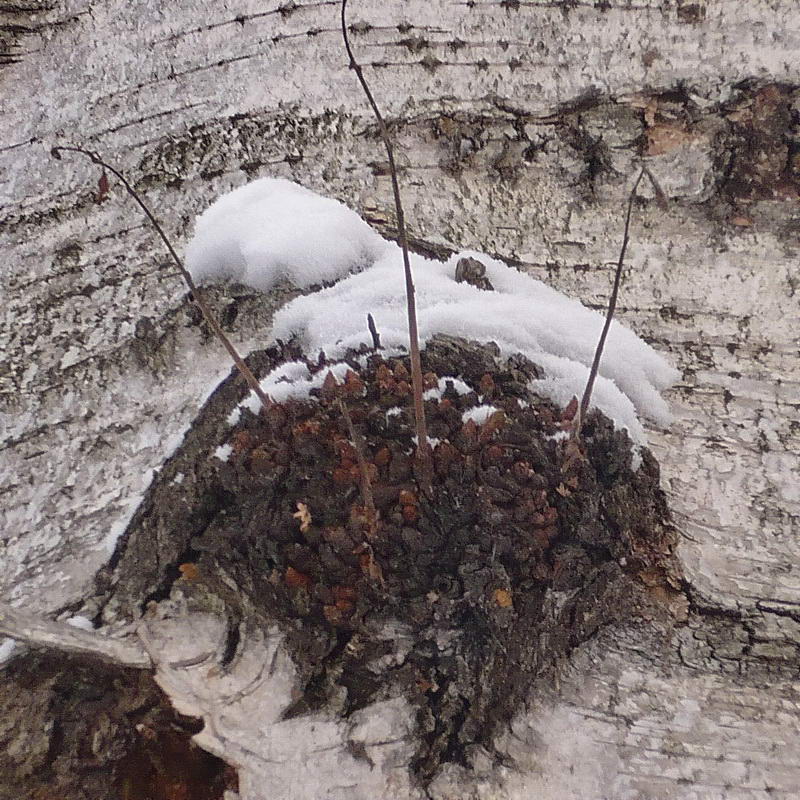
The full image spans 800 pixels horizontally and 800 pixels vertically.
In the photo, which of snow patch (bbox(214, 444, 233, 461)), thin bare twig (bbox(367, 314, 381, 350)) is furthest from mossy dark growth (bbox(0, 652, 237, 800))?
thin bare twig (bbox(367, 314, 381, 350))

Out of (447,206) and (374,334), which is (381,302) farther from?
(447,206)

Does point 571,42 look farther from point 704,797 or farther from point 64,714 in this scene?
point 64,714

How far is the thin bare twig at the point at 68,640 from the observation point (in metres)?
0.95

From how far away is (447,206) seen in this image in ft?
4.35

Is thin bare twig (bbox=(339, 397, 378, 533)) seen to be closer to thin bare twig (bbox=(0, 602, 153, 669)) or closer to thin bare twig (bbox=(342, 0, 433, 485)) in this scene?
thin bare twig (bbox=(342, 0, 433, 485))

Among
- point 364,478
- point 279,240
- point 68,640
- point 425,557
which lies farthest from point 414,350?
point 68,640

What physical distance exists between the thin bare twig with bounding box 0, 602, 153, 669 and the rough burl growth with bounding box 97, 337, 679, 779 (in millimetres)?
66

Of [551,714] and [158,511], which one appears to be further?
[158,511]

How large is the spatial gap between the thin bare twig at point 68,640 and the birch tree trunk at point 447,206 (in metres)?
0.08

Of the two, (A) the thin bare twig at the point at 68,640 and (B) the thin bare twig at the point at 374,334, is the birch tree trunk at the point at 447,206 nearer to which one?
(A) the thin bare twig at the point at 68,640

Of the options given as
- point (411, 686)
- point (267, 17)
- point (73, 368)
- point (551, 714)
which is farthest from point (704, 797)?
point (267, 17)

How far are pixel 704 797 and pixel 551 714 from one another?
8.4 inches

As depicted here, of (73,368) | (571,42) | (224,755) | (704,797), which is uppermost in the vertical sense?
(571,42)

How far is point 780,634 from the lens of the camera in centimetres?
104
